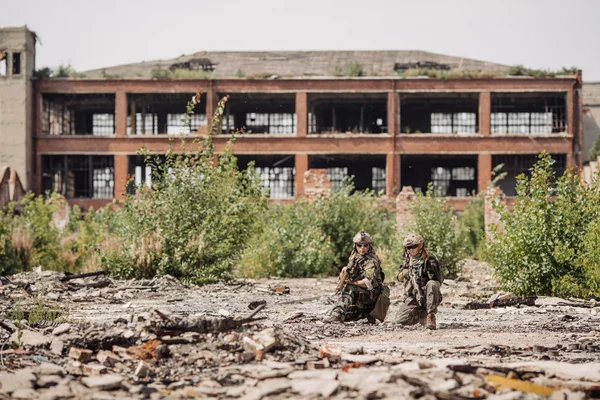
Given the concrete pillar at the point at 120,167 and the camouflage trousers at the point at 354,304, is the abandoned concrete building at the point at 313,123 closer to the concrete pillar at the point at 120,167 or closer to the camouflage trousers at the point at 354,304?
the concrete pillar at the point at 120,167

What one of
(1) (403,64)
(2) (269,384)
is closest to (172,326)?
(2) (269,384)

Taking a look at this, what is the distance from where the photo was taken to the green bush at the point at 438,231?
64.6 feet

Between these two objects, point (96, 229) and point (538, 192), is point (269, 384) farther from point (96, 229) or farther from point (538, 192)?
point (96, 229)

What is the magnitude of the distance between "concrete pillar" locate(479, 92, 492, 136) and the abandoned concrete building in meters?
0.05

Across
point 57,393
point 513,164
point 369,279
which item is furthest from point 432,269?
point 513,164

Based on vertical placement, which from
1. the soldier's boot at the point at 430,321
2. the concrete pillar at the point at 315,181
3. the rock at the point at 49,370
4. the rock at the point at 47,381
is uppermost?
the concrete pillar at the point at 315,181

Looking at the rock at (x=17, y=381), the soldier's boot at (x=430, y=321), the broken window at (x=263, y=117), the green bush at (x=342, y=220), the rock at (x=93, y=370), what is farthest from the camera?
the broken window at (x=263, y=117)

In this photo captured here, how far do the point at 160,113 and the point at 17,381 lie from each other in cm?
4273

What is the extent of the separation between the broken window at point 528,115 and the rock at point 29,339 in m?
38.0

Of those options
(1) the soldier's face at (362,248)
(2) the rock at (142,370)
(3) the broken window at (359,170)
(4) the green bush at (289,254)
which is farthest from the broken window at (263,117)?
(2) the rock at (142,370)

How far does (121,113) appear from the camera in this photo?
43.8 metres

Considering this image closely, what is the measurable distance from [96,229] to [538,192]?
1558 cm

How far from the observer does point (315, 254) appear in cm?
2147

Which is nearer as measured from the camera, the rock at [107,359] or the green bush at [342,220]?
the rock at [107,359]
